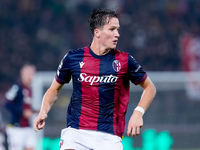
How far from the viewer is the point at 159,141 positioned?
29.1ft

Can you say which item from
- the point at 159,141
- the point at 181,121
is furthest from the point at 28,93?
the point at 181,121

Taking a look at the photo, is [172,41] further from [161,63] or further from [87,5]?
[87,5]

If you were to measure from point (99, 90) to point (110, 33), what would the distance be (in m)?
0.53

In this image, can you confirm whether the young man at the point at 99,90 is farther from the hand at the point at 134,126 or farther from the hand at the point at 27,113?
the hand at the point at 27,113

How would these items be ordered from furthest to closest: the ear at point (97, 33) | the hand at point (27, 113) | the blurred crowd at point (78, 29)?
1. the blurred crowd at point (78, 29)
2. the hand at point (27, 113)
3. the ear at point (97, 33)

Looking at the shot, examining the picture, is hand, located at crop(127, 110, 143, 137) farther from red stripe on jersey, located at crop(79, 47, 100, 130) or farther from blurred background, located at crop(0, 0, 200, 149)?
blurred background, located at crop(0, 0, 200, 149)

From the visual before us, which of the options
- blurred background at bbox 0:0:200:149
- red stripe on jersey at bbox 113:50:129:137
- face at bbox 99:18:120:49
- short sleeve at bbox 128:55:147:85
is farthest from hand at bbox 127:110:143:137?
blurred background at bbox 0:0:200:149

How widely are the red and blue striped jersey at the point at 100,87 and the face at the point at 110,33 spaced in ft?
0.47

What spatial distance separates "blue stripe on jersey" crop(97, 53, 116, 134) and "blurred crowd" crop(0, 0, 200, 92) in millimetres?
9726

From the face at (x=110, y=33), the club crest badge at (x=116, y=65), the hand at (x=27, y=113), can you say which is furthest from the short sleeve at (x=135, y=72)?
the hand at (x=27, y=113)

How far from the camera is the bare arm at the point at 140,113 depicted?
3918 mm

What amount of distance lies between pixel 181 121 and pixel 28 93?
3.45 m

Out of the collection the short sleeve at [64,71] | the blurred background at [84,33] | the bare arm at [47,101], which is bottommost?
the bare arm at [47,101]

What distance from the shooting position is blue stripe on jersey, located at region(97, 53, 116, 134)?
13.8 ft
